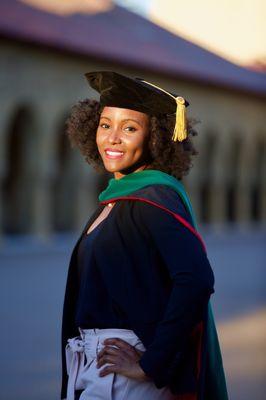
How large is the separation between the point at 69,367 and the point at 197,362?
0.42 meters

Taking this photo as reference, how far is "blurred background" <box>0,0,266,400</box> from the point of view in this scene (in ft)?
36.8

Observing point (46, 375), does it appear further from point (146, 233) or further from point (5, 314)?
point (146, 233)

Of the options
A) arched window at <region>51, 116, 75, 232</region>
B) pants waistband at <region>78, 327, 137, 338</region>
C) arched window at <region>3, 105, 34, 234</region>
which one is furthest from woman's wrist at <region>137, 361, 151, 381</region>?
arched window at <region>51, 116, 75, 232</region>

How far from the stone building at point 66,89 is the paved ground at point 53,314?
965mm

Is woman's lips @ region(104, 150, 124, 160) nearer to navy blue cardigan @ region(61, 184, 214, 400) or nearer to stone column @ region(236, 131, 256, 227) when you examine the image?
navy blue cardigan @ region(61, 184, 214, 400)

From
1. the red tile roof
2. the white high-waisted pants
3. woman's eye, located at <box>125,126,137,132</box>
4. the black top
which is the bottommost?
the white high-waisted pants

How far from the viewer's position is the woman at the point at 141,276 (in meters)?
3.12

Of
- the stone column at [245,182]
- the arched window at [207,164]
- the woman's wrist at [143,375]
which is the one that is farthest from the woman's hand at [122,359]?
the stone column at [245,182]

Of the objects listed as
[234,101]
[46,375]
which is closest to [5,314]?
[46,375]

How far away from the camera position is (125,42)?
64.6 feet

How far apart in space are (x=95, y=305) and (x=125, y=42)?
54.9 ft

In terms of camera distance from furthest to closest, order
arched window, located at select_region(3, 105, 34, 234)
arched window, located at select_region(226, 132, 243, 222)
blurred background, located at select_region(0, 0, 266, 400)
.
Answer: arched window, located at select_region(226, 132, 243, 222) → arched window, located at select_region(3, 105, 34, 234) → blurred background, located at select_region(0, 0, 266, 400)

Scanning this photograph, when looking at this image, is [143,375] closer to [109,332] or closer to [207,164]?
[109,332]

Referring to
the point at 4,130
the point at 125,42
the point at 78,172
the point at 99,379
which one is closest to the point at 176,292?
the point at 99,379
